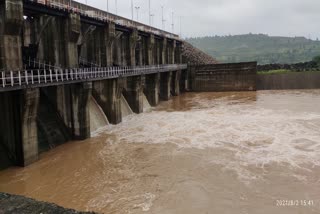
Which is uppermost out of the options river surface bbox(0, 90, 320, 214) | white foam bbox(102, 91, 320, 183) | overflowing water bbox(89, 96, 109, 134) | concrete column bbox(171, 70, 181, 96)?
concrete column bbox(171, 70, 181, 96)

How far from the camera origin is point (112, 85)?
28.8 metres

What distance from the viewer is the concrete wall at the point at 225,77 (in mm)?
53781

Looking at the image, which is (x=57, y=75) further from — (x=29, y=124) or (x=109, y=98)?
(x=109, y=98)

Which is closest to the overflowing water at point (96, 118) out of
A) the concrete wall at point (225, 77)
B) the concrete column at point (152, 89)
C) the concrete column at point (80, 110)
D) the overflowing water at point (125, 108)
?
the concrete column at point (80, 110)

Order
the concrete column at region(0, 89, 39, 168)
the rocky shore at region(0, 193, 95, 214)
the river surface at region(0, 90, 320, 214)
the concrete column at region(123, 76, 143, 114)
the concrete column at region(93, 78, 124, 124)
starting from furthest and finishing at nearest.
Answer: the concrete column at region(123, 76, 143, 114), the concrete column at region(93, 78, 124, 124), the concrete column at region(0, 89, 39, 168), the river surface at region(0, 90, 320, 214), the rocky shore at region(0, 193, 95, 214)

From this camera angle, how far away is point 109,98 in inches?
1134

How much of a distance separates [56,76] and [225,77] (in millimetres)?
39419

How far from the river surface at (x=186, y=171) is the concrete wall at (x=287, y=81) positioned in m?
29.3

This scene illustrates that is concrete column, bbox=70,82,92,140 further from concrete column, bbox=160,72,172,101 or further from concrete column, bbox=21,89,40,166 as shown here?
concrete column, bbox=160,72,172,101

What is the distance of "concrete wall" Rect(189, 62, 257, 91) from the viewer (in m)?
53.8

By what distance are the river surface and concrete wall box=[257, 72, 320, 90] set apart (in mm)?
29338

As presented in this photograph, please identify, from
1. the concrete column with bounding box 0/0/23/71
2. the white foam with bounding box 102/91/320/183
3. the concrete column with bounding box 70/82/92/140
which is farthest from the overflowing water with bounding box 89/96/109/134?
the concrete column with bounding box 0/0/23/71

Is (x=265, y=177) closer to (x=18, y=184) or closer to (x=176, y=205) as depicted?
(x=176, y=205)

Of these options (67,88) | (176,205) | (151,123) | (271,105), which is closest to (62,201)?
(176,205)
